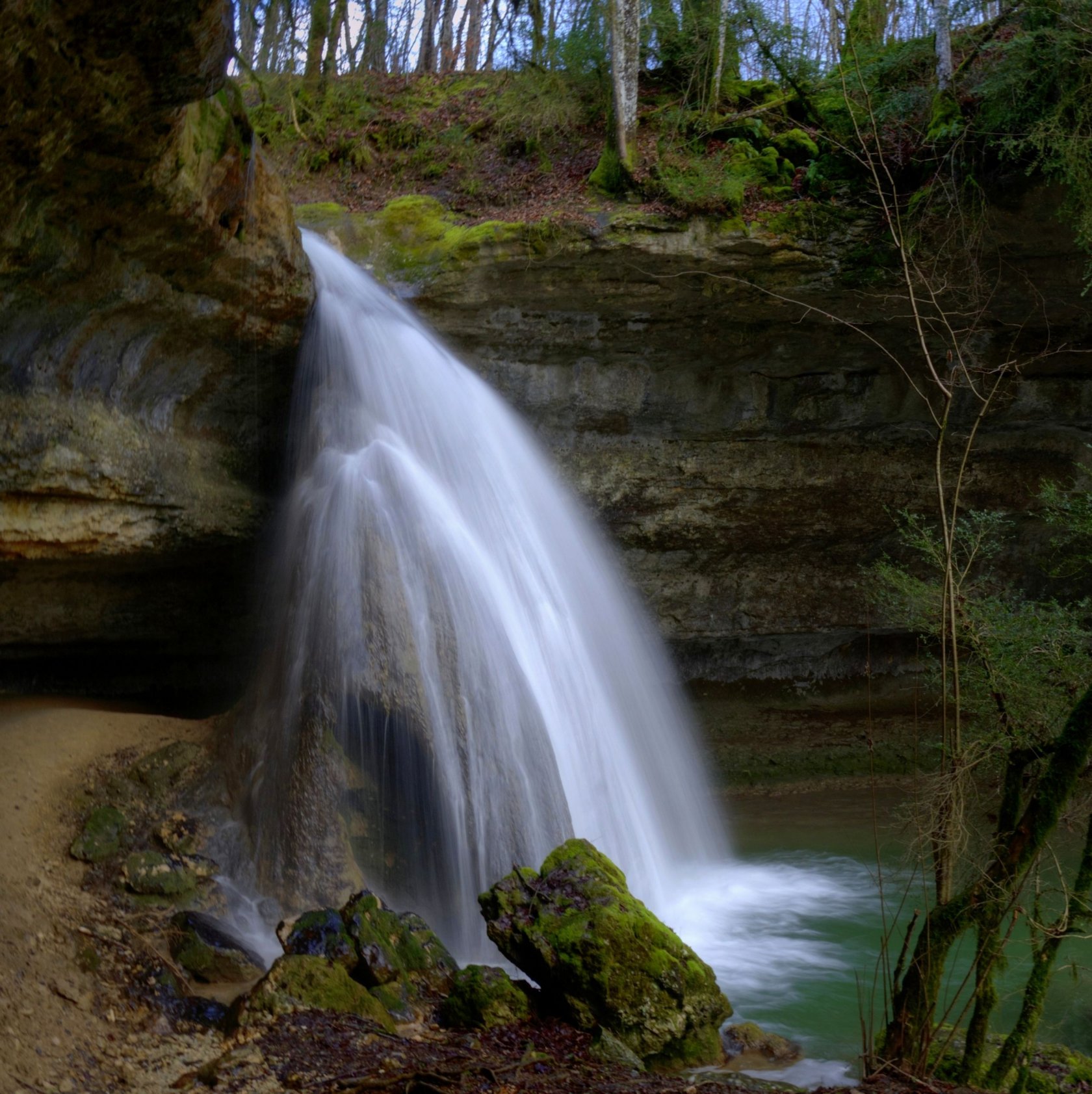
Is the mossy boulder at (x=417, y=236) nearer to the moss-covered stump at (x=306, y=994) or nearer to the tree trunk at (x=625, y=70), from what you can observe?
the tree trunk at (x=625, y=70)

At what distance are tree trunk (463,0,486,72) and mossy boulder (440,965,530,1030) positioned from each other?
17197 mm

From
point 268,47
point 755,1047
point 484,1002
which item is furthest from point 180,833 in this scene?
point 268,47

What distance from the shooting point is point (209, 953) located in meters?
5.32

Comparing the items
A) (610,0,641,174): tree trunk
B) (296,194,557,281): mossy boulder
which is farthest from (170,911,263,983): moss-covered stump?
(610,0,641,174): tree trunk

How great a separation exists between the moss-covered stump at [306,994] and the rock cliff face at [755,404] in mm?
6935

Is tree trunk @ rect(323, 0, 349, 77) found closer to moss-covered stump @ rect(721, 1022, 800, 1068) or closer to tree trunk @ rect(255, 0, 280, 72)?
tree trunk @ rect(255, 0, 280, 72)

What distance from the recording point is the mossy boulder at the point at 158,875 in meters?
5.97

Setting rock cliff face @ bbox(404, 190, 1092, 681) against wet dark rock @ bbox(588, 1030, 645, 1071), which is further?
rock cliff face @ bbox(404, 190, 1092, 681)

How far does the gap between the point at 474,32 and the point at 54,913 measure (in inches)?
709

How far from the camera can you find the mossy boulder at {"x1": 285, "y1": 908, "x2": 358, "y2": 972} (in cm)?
496

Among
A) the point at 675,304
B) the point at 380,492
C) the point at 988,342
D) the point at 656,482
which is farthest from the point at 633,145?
the point at 380,492

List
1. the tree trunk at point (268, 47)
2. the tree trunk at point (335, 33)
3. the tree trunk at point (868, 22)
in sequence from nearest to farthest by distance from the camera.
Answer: the tree trunk at point (868, 22) → the tree trunk at point (335, 33) → the tree trunk at point (268, 47)

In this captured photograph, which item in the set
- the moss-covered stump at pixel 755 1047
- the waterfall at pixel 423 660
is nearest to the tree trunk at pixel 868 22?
the waterfall at pixel 423 660

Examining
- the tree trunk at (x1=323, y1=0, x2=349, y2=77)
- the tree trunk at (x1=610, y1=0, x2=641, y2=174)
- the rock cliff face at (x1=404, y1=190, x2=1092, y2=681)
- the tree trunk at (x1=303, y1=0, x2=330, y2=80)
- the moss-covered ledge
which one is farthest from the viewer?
the tree trunk at (x1=323, y1=0, x2=349, y2=77)
